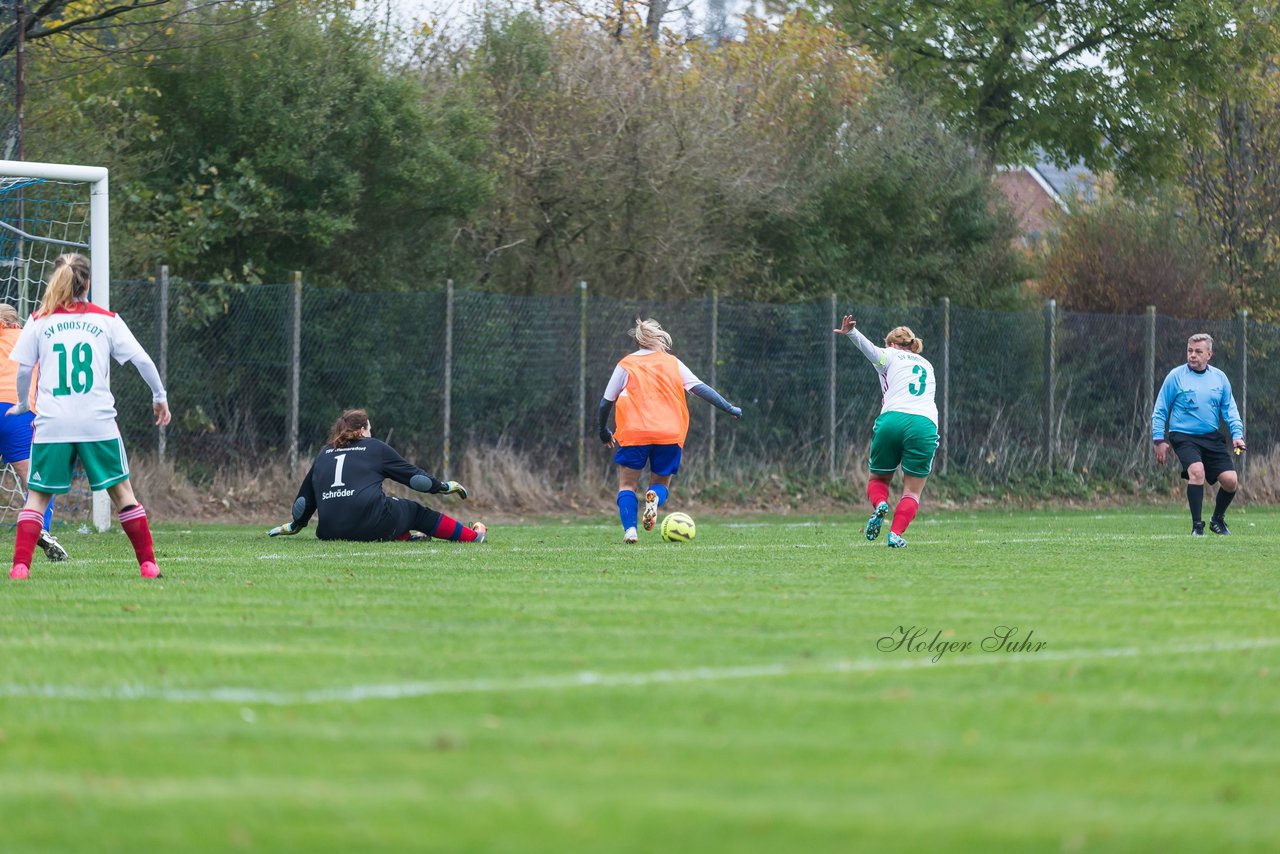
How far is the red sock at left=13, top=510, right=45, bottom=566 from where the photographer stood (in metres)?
9.95

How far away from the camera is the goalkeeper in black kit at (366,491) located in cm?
1344

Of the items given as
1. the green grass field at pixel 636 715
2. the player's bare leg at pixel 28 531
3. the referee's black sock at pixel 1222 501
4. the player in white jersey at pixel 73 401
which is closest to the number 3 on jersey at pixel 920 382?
the green grass field at pixel 636 715

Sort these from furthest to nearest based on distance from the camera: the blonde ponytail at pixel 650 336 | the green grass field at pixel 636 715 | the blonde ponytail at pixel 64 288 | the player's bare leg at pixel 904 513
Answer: the blonde ponytail at pixel 650 336 < the player's bare leg at pixel 904 513 < the blonde ponytail at pixel 64 288 < the green grass field at pixel 636 715

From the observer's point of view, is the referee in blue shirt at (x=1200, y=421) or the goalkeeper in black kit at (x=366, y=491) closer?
the goalkeeper in black kit at (x=366, y=491)

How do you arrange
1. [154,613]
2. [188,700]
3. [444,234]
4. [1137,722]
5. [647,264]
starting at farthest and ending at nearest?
[647,264] < [444,234] < [154,613] < [188,700] < [1137,722]

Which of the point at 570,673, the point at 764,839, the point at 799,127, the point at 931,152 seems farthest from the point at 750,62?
the point at 764,839

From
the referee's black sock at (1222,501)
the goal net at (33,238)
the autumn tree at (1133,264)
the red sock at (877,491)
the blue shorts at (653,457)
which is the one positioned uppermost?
the autumn tree at (1133,264)

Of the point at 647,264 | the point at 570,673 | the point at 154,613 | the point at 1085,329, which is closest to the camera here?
the point at 570,673

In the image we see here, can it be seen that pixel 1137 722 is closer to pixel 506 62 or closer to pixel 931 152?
pixel 506 62

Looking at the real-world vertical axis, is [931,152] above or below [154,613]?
above

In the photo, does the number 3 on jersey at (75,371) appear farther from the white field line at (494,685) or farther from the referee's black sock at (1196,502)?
the referee's black sock at (1196,502)

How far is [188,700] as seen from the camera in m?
5.30

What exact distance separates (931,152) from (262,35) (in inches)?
400

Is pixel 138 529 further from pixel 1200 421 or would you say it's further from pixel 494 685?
pixel 1200 421
